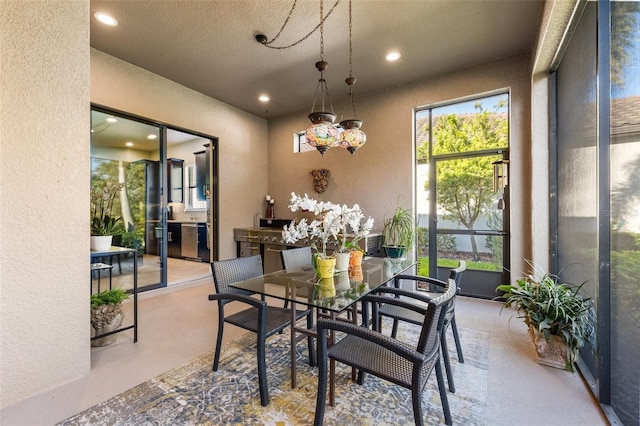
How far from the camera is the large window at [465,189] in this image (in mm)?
3578

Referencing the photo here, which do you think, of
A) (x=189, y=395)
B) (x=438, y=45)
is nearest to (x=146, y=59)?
(x=438, y=45)

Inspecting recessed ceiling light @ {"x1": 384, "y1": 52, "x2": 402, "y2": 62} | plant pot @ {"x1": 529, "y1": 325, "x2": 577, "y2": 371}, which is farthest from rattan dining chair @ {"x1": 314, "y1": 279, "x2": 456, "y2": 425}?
recessed ceiling light @ {"x1": 384, "y1": 52, "x2": 402, "y2": 62}

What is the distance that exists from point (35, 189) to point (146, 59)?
2.30 m

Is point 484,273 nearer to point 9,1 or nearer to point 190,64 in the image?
point 190,64

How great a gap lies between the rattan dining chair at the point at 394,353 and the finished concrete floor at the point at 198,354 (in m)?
0.62

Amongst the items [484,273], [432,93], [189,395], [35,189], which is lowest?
[189,395]

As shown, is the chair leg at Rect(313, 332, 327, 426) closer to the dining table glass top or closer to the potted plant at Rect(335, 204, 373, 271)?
the dining table glass top

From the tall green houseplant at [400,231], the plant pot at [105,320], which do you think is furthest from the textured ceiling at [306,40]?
the plant pot at [105,320]

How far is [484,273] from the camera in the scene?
12.1 feet

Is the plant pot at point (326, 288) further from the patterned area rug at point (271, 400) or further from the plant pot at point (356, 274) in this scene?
the patterned area rug at point (271, 400)

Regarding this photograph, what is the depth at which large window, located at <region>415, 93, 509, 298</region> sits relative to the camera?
3.58 m

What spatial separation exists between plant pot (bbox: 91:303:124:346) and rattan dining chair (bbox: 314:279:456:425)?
204 centimetres

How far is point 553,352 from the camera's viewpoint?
2.09 m

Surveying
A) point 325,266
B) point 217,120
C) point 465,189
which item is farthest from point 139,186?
point 465,189
